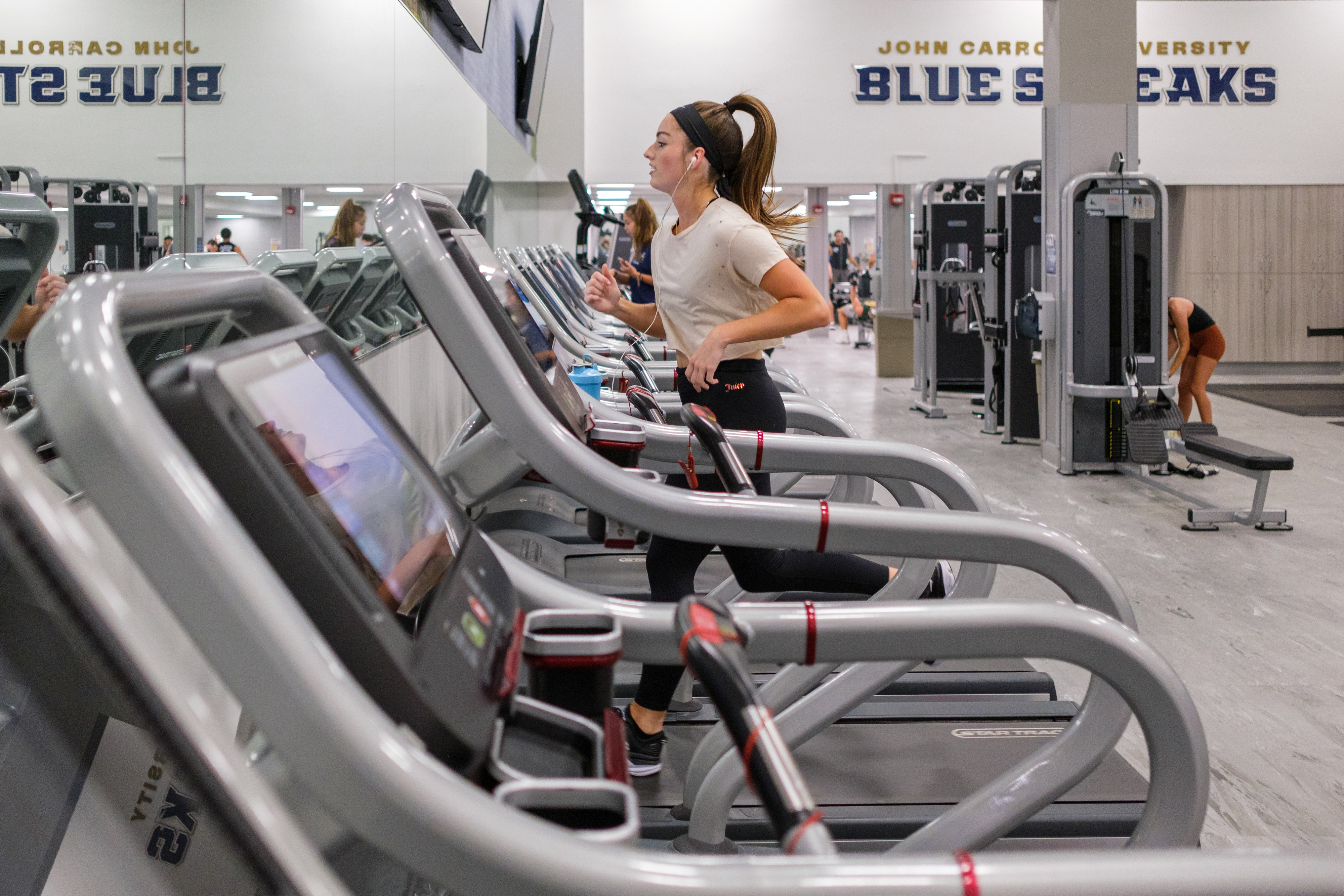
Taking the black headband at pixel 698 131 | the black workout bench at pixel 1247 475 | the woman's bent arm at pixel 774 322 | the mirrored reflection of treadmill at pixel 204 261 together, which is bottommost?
the black workout bench at pixel 1247 475

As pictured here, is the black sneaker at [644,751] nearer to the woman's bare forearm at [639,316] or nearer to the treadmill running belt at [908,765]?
the treadmill running belt at [908,765]

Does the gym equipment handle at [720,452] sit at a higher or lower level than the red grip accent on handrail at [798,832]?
higher

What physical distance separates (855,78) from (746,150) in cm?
1042

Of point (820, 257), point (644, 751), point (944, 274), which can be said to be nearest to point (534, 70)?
point (944, 274)

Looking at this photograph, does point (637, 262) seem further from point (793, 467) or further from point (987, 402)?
point (793, 467)

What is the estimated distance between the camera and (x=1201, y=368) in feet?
25.2

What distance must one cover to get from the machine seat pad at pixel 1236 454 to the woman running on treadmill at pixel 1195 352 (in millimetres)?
1609

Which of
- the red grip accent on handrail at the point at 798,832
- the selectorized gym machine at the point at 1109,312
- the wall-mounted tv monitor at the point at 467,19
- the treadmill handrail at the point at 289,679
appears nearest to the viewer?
the treadmill handrail at the point at 289,679

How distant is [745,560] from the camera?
2.38 m

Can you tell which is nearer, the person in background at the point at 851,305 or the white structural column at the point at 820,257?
the white structural column at the point at 820,257

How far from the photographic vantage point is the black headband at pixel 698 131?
2.67 meters

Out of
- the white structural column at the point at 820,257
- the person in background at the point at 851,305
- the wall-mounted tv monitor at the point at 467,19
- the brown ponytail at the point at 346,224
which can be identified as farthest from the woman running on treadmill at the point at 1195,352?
the person in background at the point at 851,305

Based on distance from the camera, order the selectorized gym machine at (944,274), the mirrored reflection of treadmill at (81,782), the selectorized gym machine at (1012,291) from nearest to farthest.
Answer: the mirrored reflection of treadmill at (81,782), the selectorized gym machine at (1012,291), the selectorized gym machine at (944,274)

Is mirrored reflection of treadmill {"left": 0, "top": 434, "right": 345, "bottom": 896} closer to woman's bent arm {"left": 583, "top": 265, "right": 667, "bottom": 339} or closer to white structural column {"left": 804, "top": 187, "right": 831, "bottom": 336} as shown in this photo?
woman's bent arm {"left": 583, "top": 265, "right": 667, "bottom": 339}
